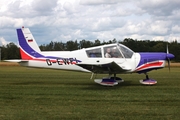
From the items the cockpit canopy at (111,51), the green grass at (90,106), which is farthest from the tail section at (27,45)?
A: the green grass at (90,106)

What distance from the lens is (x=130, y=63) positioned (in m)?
13.0

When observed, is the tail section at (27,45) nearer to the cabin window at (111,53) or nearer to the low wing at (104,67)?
the low wing at (104,67)

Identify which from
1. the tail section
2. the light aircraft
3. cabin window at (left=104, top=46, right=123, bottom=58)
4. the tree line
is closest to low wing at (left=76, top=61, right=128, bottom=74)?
the light aircraft

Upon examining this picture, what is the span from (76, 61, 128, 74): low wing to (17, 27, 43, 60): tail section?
11.2ft

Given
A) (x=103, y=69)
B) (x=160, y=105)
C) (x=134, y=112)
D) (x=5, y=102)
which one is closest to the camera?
(x=134, y=112)

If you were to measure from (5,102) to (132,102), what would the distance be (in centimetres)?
397

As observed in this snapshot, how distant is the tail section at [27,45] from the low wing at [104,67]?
135 inches

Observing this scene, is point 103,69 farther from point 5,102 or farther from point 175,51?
point 175,51

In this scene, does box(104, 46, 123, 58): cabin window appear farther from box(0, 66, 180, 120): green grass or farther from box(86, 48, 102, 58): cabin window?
box(0, 66, 180, 120): green grass

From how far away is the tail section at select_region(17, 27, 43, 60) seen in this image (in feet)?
47.2

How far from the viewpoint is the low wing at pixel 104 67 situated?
1183 cm

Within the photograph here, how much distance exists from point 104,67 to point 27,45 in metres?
4.76

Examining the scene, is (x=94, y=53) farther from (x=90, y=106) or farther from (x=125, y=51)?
(x=90, y=106)

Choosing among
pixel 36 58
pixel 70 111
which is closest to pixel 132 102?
pixel 70 111
